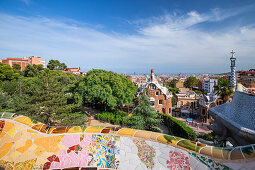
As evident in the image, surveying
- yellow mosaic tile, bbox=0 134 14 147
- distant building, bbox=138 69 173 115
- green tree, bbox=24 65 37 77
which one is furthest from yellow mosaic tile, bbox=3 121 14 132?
green tree, bbox=24 65 37 77

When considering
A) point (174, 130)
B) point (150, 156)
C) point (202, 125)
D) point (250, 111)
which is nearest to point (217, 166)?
point (150, 156)

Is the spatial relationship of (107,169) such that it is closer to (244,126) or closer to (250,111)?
(244,126)

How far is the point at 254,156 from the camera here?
2678 millimetres

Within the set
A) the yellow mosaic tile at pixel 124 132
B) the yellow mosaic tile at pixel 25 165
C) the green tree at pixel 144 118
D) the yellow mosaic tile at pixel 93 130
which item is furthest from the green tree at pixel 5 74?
the yellow mosaic tile at pixel 124 132

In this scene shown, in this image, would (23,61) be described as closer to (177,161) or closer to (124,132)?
(124,132)

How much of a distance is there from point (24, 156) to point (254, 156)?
6.10 meters

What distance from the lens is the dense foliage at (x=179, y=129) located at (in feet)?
45.3

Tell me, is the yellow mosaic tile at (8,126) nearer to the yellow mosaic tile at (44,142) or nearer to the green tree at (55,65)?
the yellow mosaic tile at (44,142)

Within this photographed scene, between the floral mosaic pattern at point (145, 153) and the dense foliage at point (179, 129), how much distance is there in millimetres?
11781

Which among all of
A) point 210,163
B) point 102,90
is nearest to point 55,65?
point 102,90

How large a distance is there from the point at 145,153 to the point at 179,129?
42.2ft

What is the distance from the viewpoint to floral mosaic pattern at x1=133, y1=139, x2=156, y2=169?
379cm

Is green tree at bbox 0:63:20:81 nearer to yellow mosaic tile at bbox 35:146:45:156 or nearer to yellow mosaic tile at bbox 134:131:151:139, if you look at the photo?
yellow mosaic tile at bbox 35:146:45:156

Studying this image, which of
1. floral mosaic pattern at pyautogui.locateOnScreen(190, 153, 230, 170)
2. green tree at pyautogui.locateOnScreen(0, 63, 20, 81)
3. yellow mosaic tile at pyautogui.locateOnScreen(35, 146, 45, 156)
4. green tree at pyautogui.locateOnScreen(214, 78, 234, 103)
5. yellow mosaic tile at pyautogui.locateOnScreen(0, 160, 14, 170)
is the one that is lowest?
yellow mosaic tile at pyautogui.locateOnScreen(0, 160, 14, 170)
